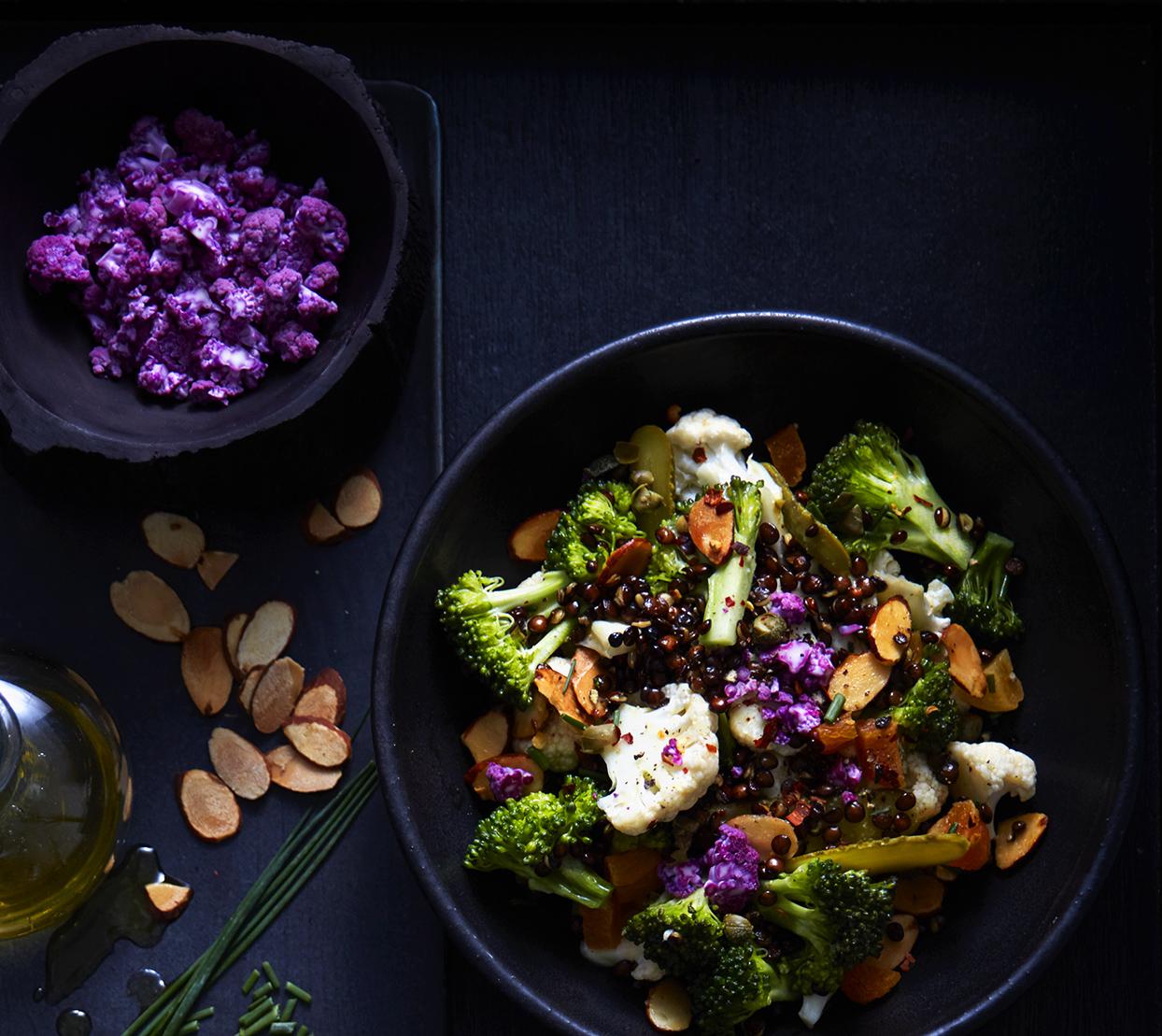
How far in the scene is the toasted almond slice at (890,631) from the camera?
198 cm

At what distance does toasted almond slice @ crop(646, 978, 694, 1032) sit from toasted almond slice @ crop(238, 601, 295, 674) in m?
0.80

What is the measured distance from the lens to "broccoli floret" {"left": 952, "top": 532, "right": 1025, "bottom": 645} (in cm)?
204

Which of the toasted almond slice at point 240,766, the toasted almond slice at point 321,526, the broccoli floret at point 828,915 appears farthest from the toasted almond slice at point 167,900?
the broccoli floret at point 828,915

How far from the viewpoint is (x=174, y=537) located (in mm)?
2215

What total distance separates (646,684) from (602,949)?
0.40m

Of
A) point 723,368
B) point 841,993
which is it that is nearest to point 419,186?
point 723,368

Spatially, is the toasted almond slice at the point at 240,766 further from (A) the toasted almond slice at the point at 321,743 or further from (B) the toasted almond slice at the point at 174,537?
(B) the toasted almond slice at the point at 174,537

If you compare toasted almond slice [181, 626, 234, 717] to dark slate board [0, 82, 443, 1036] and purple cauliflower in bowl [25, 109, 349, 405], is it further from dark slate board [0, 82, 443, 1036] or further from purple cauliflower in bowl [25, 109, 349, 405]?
purple cauliflower in bowl [25, 109, 349, 405]

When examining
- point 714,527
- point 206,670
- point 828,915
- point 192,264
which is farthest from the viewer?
point 206,670

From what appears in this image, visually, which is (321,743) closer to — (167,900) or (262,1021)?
(167,900)

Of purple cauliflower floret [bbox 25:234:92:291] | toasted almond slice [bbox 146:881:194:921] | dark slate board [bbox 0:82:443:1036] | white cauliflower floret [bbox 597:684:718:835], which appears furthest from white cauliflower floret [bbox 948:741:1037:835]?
purple cauliflower floret [bbox 25:234:92:291]

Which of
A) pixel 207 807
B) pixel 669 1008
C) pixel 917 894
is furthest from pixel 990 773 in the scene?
pixel 207 807

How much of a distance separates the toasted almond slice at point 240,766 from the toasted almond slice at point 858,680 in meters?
0.92

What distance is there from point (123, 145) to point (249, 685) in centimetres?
89
